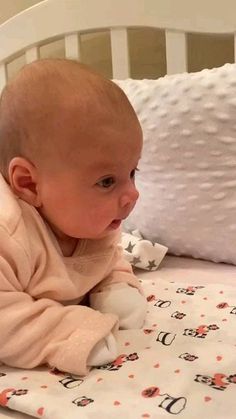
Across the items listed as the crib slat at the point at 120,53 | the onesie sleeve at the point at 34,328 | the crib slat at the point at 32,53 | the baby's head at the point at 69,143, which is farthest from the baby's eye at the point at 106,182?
the crib slat at the point at 32,53

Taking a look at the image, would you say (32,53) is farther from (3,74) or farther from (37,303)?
(37,303)

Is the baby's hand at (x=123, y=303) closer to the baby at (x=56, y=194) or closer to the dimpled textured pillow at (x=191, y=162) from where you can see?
the baby at (x=56, y=194)

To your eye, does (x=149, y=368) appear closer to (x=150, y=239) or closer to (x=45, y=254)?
(x=45, y=254)

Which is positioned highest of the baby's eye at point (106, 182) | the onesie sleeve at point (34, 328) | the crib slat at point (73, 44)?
the crib slat at point (73, 44)

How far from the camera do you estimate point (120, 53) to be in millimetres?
1260

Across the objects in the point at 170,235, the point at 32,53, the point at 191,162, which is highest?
the point at 32,53

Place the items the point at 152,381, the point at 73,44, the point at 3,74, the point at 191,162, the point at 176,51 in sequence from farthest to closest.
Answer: the point at 3,74 < the point at 73,44 < the point at 176,51 < the point at 191,162 < the point at 152,381

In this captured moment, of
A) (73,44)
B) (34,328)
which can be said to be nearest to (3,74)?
(73,44)

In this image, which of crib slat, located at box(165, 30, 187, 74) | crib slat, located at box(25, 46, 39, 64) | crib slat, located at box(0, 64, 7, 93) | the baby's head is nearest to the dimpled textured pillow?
crib slat, located at box(165, 30, 187, 74)

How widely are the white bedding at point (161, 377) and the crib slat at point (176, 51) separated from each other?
0.51 meters

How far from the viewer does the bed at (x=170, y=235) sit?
596 millimetres

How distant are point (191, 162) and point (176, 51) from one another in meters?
0.28

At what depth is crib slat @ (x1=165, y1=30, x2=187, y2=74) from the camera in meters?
1.15

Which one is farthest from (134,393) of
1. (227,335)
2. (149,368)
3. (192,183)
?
(192,183)
